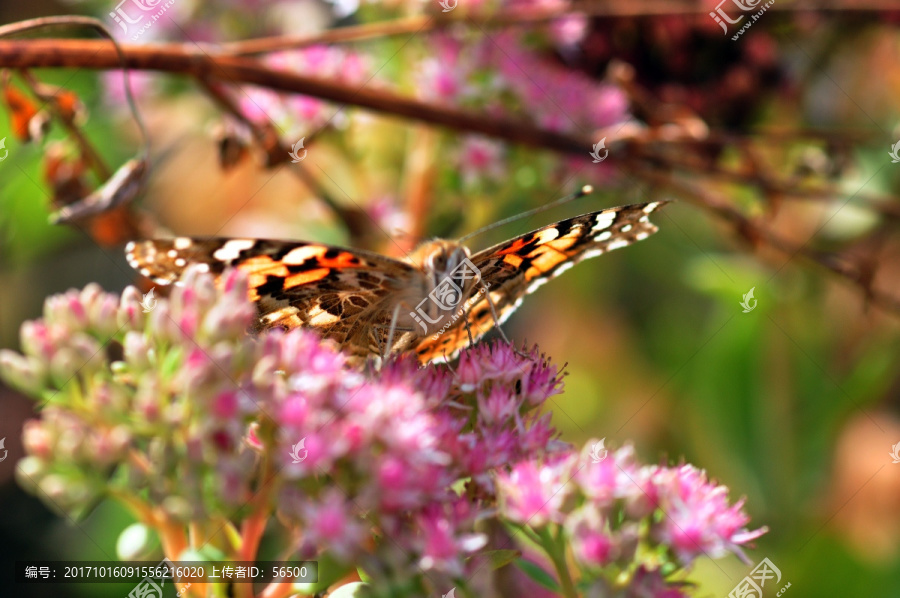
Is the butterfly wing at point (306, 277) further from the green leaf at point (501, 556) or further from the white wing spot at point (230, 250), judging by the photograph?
the green leaf at point (501, 556)

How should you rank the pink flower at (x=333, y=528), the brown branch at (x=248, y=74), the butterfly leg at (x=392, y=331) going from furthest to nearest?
the butterfly leg at (x=392, y=331) → the brown branch at (x=248, y=74) → the pink flower at (x=333, y=528)

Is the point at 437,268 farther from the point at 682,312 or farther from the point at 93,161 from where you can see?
the point at 682,312

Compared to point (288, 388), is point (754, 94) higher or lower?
higher

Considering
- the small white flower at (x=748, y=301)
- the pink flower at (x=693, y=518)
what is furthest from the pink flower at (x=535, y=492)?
the small white flower at (x=748, y=301)

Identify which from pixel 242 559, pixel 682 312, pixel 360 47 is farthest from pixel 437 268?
pixel 682 312

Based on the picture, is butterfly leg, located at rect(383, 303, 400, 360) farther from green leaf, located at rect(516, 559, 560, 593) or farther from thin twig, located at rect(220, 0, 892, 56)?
thin twig, located at rect(220, 0, 892, 56)

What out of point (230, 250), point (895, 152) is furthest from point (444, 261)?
point (895, 152)

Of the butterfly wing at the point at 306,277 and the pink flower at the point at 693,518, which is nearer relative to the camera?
the pink flower at the point at 693,518

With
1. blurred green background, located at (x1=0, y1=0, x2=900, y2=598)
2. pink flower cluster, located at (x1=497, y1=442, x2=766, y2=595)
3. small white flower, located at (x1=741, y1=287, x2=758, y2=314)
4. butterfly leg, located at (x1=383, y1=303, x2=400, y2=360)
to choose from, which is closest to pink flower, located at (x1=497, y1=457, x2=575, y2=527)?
pink flower cluster, located at (x1=497, y1=442, x2=766, y2=595)
